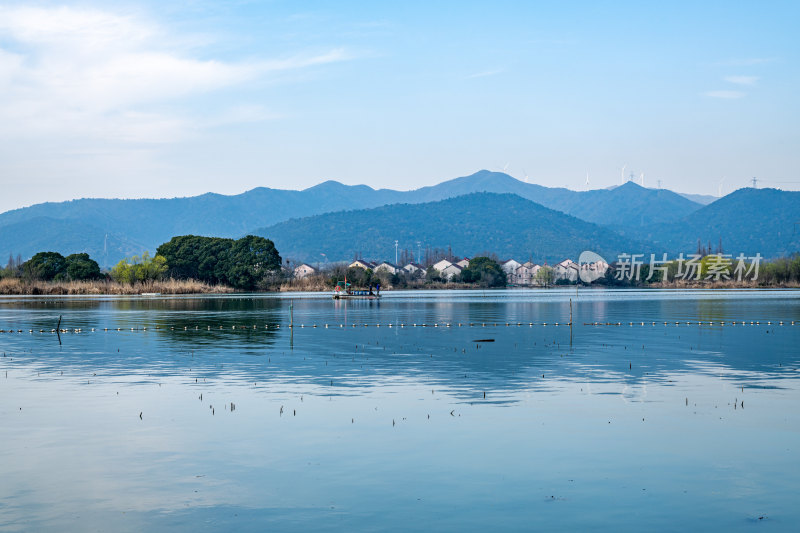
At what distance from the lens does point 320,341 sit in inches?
1957

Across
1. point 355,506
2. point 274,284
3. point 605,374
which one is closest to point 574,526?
point 355,506

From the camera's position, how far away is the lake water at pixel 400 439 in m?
14.9

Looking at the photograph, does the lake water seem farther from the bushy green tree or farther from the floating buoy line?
the bushy green tree

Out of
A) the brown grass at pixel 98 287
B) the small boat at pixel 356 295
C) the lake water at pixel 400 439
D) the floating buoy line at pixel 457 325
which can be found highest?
the brown grass at pixel 98 287

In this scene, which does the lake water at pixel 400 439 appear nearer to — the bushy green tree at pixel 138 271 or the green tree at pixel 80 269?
the green tree at pixel 80 269

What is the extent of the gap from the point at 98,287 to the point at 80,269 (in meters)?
5.04

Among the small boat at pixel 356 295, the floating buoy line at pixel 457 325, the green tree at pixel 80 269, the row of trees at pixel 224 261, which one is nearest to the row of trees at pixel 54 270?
the green tree at pixel 80 269

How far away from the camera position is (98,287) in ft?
453

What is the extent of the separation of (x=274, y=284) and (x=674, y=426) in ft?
491

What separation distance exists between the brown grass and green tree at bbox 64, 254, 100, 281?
175 cm

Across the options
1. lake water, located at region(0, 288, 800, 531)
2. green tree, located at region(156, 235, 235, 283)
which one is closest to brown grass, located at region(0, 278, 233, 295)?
green tree, located at region(156, 235, 235, 283)

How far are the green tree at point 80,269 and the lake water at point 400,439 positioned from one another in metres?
102

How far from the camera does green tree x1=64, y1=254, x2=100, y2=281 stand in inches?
5497

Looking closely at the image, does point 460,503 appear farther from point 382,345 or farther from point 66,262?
point 66,262
